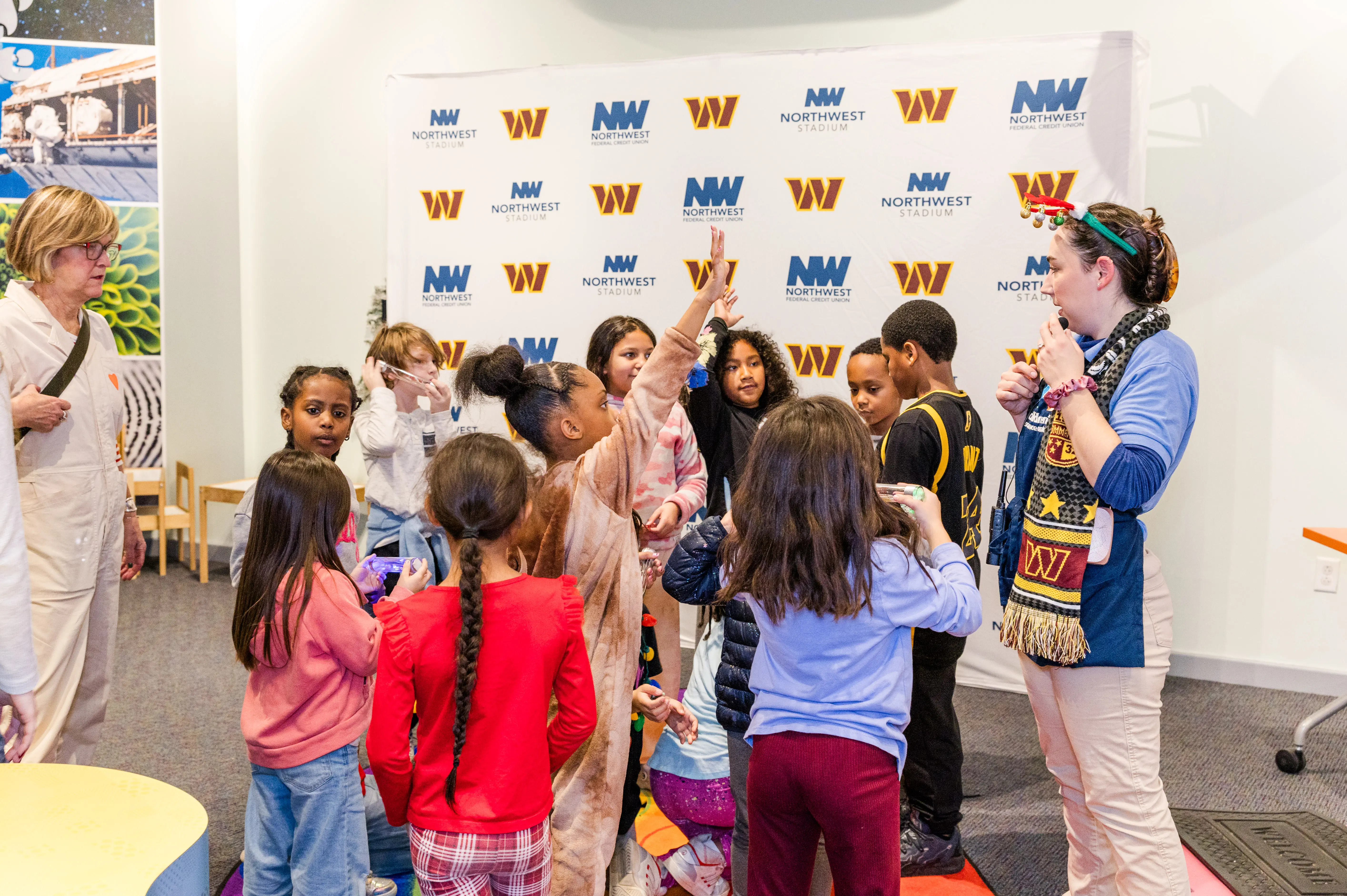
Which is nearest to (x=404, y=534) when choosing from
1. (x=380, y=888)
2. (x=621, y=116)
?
(x=380, y=888)

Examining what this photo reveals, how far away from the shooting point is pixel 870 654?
5.48ft

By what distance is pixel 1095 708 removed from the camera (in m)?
1.95

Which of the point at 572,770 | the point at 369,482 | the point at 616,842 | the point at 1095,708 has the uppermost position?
the point at 369,482

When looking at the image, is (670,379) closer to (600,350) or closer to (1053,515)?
(1053,515)

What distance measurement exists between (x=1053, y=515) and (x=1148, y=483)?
0.21 meters

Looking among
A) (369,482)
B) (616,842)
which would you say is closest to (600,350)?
(369,482)

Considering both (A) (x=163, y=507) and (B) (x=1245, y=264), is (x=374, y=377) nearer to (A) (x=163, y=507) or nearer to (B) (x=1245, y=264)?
(A) (x=163, y=507)

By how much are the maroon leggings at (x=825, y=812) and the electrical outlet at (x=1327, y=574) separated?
136 inches

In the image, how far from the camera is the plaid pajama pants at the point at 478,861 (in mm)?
1646

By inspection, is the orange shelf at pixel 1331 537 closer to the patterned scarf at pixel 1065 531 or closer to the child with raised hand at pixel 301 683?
the patterned scarf at pixel 1065 531

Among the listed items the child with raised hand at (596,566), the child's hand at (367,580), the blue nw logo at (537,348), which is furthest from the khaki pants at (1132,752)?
the blue nw logo at (537,348)

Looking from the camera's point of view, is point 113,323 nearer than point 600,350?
No

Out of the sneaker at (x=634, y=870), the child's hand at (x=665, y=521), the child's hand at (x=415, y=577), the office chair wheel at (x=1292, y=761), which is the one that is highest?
the child's hand at (x=665, y=521)

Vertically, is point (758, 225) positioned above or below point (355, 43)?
below
